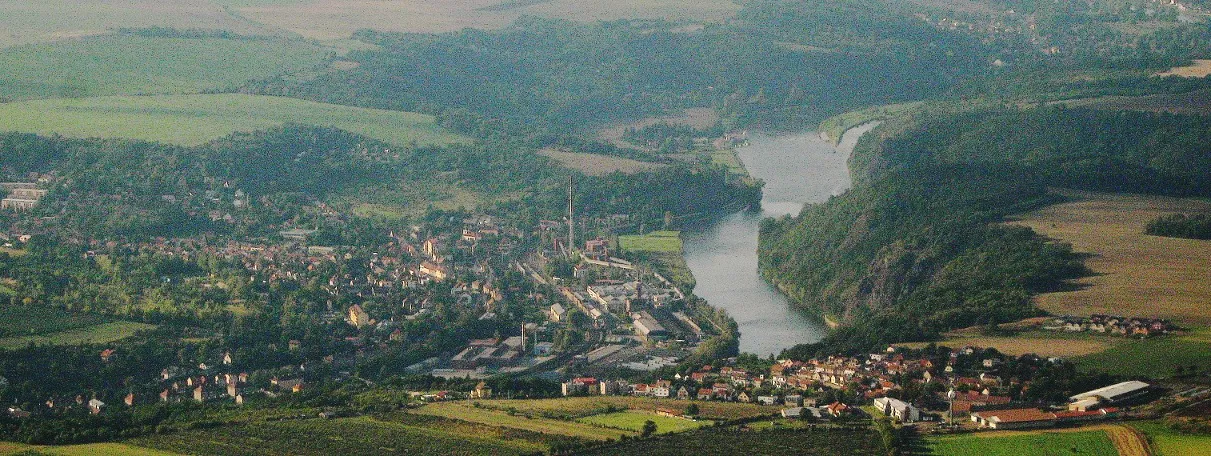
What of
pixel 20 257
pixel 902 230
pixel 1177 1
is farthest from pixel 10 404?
pixel 1177 1

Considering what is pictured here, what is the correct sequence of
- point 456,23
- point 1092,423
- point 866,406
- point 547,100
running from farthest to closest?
point 456,23
point 547,100
point 866,406
point 1092,423

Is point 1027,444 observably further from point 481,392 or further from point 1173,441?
point 481,392

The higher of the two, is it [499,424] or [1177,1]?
[1177,1]

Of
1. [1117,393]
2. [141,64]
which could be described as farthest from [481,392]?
[141,64]

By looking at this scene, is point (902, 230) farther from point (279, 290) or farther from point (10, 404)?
point (10, 404)

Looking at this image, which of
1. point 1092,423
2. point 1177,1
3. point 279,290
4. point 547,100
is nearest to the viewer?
point 1092,423

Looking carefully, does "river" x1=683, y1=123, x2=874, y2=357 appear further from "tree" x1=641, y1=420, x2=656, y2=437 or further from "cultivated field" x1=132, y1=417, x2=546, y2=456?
"cultivated field" x1=132, y1=417, x2=546, y2=456

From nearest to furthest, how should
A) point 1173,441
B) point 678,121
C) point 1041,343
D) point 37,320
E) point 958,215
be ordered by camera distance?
1. point 1173,441
2. point 1041,343
3. point 37,320
4. point 958,215
5. point 678,121
